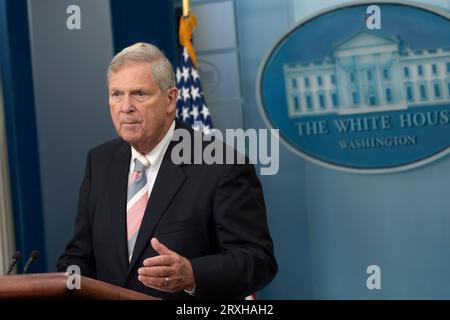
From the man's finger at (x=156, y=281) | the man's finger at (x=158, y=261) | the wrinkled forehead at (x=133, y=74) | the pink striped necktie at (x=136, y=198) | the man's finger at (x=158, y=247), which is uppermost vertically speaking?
the wrinkled forehead at (x=133, y=74)

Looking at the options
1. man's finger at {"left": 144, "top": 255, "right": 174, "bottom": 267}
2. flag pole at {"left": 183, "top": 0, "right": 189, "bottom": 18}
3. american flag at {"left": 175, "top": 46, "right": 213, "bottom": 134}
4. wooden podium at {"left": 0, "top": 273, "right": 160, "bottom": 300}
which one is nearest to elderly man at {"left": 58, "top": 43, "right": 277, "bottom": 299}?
man's finger at {"left": 144, "top": 255, "right": 174, "bottom": 267}

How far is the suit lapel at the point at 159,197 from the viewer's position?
2.34 m

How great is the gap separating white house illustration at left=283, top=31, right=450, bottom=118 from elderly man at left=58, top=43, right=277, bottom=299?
2.17 metres

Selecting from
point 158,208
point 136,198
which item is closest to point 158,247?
point 158,208

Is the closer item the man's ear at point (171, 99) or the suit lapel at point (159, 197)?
the suit lapel at point (159, 197)

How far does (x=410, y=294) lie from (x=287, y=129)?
1205 mm

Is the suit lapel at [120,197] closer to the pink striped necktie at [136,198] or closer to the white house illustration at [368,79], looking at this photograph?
the pink striped necktie at [136,198]

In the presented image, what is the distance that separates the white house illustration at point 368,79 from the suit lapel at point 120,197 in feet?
7.08

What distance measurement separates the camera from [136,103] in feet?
7.90

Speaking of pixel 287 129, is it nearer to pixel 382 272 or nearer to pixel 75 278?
pixel 382 272

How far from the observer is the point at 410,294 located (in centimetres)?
440

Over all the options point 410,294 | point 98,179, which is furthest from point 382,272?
point 98,179

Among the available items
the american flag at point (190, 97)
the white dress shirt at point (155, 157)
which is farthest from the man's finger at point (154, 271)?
the american flag at point (190, 97)

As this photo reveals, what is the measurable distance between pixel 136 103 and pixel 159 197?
0.31 metres
